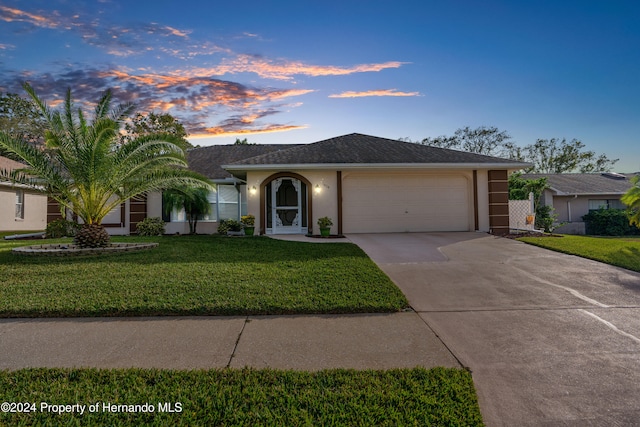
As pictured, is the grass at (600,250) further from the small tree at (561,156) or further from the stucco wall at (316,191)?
the small tree at (561,156)

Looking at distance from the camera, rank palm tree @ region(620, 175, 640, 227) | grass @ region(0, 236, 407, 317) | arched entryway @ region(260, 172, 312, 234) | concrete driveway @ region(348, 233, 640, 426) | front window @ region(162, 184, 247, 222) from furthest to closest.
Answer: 1. front window @ region(162, 184, 247, 222)
2. arched entryway @ region(260, 172, 312, 234)
3. palm tree @ region(620, 175, 640, 227)
4. grass @ region(0, 236, 407, 317)
5. concrete driveway @ region(348, 233, 640, 426)

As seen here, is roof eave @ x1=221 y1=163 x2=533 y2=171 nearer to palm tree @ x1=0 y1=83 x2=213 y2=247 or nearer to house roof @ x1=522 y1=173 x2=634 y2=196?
palm tree @ x1=0 y1=83 x2=213 y2=247

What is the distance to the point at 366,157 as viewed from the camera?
1302 cm

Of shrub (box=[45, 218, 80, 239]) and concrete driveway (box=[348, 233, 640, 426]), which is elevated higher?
shrub (box=[45, 218, 80, 239])

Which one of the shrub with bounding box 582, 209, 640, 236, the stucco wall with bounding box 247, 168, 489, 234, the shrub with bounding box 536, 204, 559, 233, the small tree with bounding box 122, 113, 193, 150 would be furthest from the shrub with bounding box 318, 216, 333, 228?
the small tree with bounding box 122, 113, 193, 150

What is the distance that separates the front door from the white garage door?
6.32ft

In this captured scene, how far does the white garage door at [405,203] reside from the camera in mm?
13164

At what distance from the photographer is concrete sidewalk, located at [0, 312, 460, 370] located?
120 inches

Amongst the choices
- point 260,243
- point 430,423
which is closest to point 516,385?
point 430,423

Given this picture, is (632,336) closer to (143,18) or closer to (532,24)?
(532,24)

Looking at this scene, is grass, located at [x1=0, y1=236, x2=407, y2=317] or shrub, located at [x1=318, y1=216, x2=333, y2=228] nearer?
grass, located at [x1=0, y1=236, x2=407, y2=317]

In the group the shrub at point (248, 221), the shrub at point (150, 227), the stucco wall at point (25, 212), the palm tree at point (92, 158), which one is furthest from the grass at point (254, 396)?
the stucco wall at point (25, 212)

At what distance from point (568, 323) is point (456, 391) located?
2.65 m

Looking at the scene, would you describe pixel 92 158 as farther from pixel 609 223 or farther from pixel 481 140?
pixel 481 140
